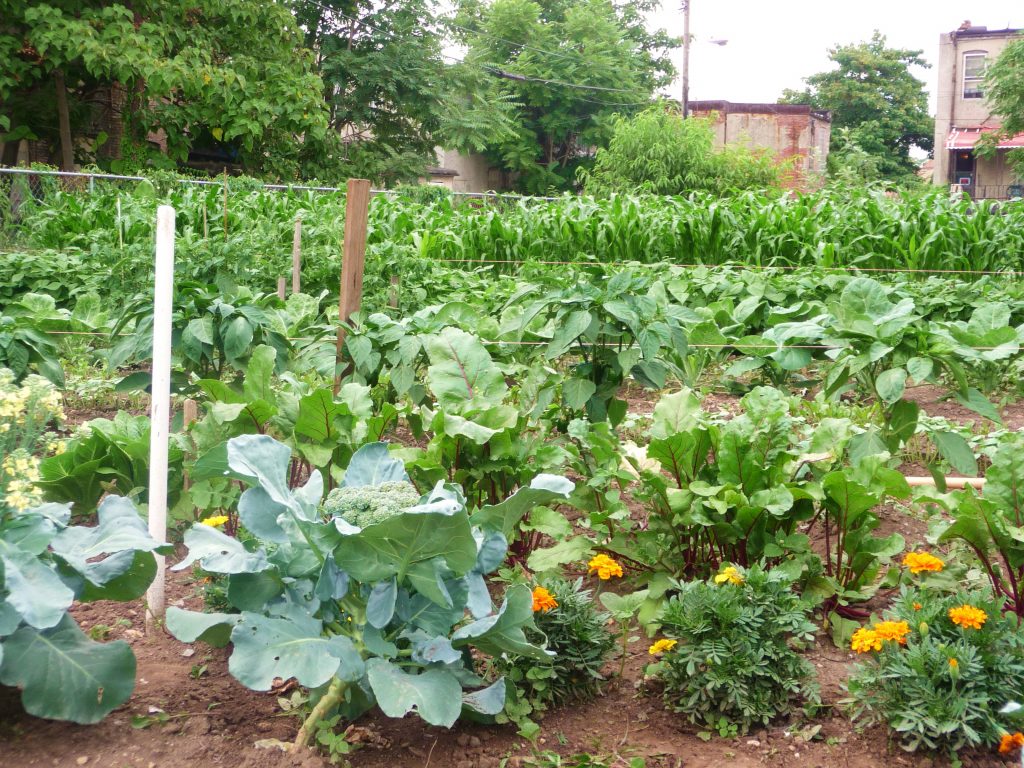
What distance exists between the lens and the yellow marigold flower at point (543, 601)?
243 centimetres

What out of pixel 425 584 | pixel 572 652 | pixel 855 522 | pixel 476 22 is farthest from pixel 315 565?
pixel 476 22

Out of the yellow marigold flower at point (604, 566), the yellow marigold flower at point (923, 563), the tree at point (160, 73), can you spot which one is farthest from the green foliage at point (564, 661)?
the tree at point (160, 73)

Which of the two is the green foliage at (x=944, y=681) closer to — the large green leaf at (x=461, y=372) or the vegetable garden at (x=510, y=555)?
the vegetable garden at (x=510, y=555)

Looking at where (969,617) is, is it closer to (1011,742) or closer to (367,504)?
(1011,742)

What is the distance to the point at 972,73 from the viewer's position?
41438mm

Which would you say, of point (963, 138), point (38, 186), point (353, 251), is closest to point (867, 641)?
point (353, 251)

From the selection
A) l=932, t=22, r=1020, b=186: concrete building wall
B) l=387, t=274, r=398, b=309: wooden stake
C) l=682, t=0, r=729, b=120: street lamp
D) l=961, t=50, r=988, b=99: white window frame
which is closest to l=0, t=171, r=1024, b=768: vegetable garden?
l=387, t=274, r=398, b=309: wooden stake

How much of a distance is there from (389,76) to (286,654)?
2460 cm

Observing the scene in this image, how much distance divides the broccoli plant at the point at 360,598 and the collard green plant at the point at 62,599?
0.15 metres

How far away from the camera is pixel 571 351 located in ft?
12.5

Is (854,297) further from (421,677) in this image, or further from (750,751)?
(421,677)

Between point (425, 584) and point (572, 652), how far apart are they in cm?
58

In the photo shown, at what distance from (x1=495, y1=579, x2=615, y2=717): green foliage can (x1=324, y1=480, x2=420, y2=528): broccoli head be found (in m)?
0.54

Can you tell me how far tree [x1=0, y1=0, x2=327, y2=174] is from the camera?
615 inches
